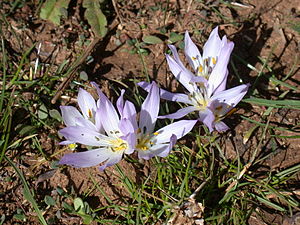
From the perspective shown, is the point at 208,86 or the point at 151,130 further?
the point at 208,86

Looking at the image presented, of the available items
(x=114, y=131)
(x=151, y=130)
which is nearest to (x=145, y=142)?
Answer: (x=151, y=130)

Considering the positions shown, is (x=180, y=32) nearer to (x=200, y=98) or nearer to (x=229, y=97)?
(x=200, y=98)

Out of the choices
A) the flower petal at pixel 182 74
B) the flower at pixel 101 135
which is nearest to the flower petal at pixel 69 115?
the flower at pixel 101 135

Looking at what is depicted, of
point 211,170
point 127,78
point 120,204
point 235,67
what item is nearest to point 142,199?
point 120,204

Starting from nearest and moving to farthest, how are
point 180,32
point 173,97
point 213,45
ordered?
point 173,97 → point 213,45 → point 180,32

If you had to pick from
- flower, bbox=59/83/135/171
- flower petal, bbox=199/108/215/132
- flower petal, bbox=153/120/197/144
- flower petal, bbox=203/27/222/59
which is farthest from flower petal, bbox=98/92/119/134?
flower petal, bbox=203/27/222/59

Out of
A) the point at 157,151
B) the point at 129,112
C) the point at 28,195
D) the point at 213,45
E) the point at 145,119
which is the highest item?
the point at 213,45

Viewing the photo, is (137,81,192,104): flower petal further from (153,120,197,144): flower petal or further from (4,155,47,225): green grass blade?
(4,155,47,225): green grass blade
